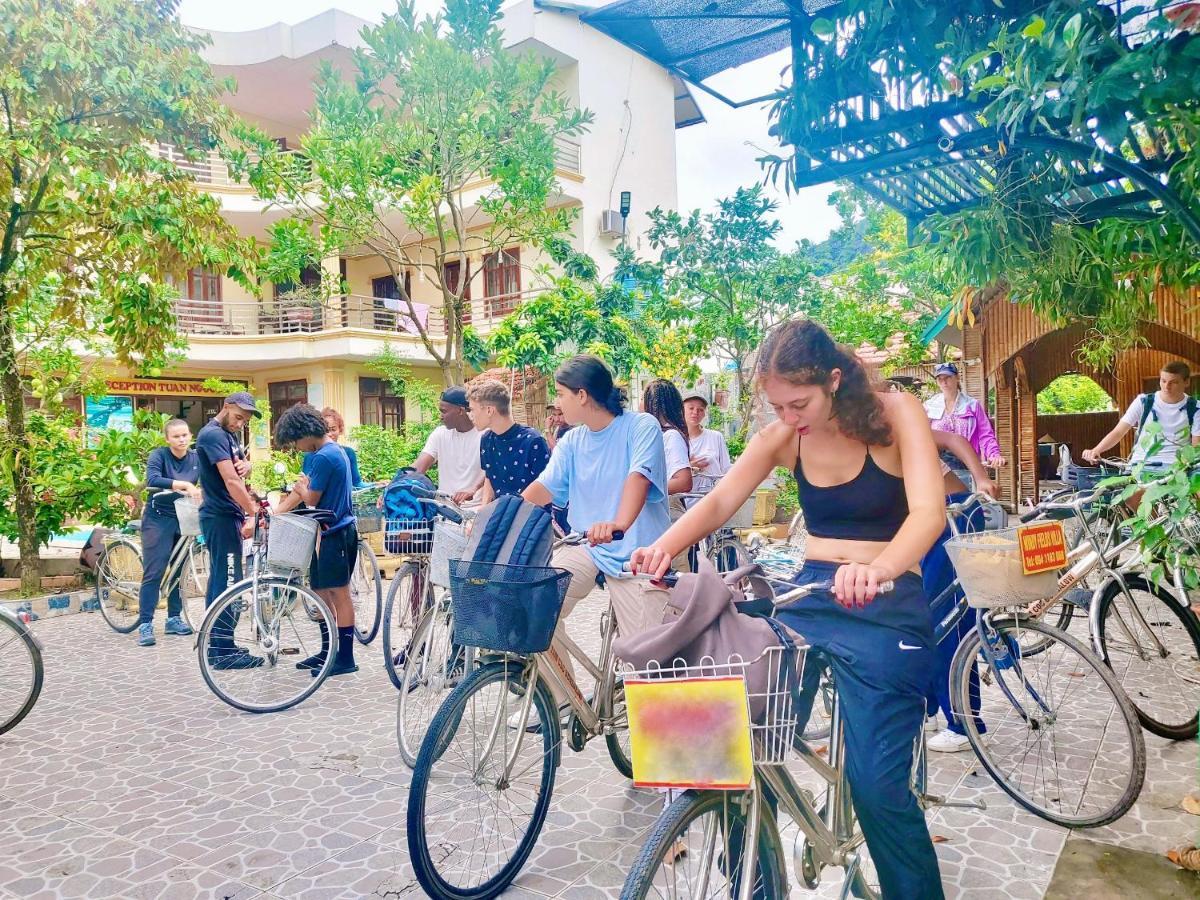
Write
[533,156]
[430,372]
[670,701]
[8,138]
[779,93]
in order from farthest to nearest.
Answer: [430,372] → [533,156] → [8,138] → [779,93] → [670,701]

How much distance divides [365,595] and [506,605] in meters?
5.65

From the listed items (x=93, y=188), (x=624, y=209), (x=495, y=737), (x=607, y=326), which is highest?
(x=624, y=209)

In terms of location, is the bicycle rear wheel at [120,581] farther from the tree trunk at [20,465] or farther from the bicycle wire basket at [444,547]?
the bicycle wire basket at [444,547]

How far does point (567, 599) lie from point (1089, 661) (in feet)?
6.41

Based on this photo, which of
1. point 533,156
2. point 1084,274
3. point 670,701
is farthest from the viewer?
point 533,156

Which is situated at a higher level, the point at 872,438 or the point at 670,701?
the point at 872,438

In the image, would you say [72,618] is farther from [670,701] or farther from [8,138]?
[670,701]

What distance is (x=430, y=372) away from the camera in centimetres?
2325

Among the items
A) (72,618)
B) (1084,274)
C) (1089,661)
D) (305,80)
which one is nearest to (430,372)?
(305,80)

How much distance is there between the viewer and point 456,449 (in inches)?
229

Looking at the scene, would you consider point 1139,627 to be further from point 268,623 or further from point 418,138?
point 418,138

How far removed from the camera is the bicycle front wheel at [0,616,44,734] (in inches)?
182

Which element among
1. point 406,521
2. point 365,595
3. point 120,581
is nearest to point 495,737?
point 406,521

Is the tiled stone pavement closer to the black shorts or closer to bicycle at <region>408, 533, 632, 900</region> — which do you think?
bicycle at <region>408, 533, 632, 900</region>
